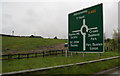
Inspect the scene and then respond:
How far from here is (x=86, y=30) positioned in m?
13.4

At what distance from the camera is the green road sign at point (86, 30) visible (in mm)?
11984

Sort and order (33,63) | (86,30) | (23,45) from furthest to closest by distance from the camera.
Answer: (23,45) < (86,30) < (33,63)

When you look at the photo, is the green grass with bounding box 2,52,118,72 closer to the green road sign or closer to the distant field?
the green road sign

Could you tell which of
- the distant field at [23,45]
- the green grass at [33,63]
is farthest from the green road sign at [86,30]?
the distant field at [23,45]

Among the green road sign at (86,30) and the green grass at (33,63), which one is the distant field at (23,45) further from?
the green grass at (33,63)

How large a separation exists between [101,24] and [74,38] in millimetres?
3901

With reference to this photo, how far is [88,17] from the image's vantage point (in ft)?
43.3

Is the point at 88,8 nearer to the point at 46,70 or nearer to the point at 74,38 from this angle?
the point at 74,38

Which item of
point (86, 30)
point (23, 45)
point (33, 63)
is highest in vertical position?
point (86, 30)

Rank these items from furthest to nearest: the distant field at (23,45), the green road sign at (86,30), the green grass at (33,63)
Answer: the distant field at (23,45) < the green road sign at (86,30) < the green grass at (33,63)

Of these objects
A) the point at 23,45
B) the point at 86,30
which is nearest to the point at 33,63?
the point at 86,30

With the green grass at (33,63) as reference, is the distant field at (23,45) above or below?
above

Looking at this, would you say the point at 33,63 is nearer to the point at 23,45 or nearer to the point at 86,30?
the point at 86,30

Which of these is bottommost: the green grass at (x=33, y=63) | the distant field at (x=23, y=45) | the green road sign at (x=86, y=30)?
the green grass at (x=33, y=63)
